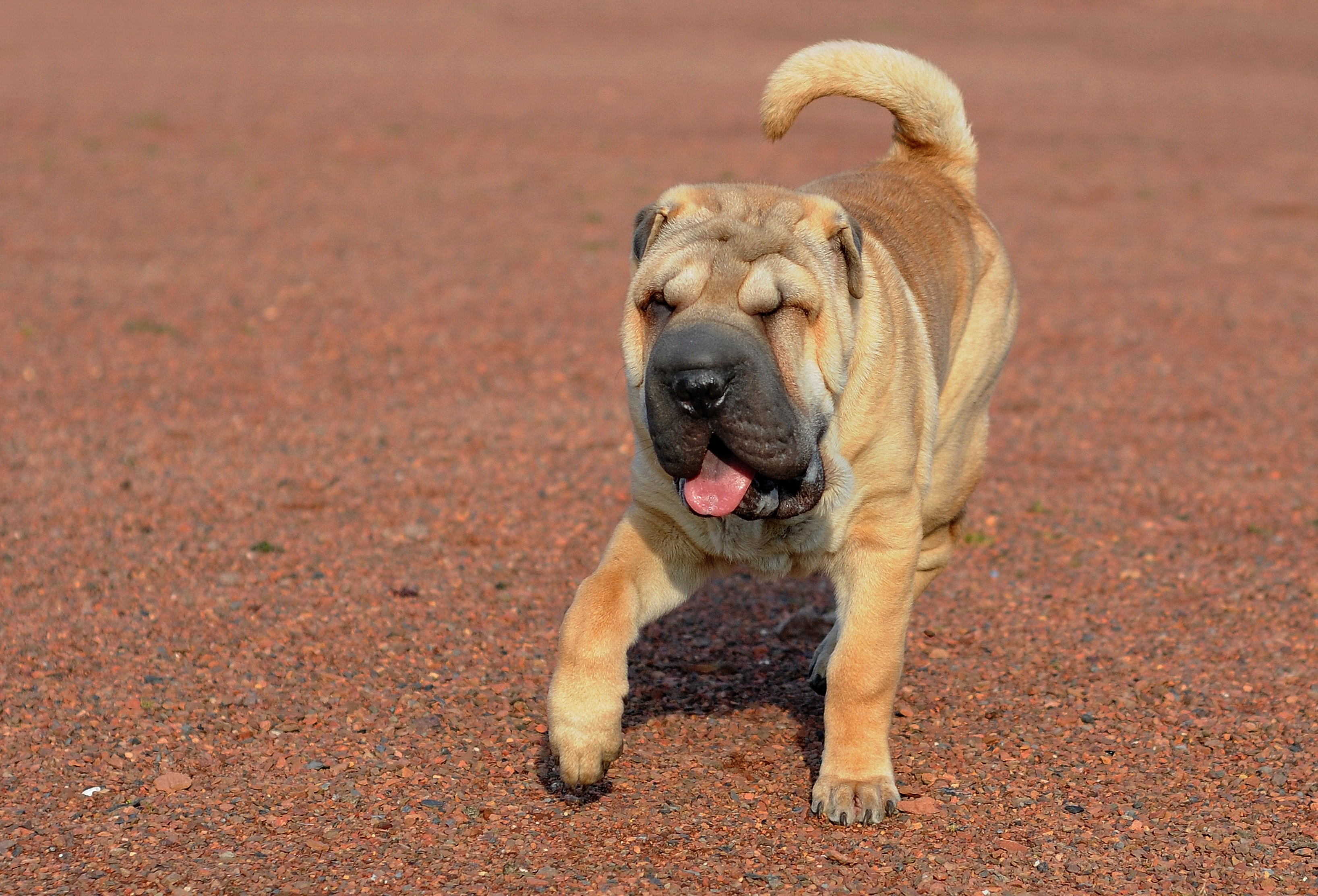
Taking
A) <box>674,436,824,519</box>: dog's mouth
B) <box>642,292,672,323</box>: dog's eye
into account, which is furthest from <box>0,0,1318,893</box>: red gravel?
<box>642,292,672,323</box>: dog's eye

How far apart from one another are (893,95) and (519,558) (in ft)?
8.57

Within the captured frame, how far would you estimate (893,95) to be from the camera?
580 centimetres

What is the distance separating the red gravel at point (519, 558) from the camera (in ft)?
13.9

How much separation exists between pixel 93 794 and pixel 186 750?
0.36m

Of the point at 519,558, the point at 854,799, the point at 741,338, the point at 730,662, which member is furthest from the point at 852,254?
the point at 519,558

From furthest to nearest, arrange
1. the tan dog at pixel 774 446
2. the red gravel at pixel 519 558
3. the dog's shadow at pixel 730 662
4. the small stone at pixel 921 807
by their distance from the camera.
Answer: the dog's shadow at pixel 730 662 → the small stone at pixel 921 807 → the red gravel at pixel 519 558 → the tan dog at pixel 774 446

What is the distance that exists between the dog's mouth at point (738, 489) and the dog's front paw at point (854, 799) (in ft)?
2.76

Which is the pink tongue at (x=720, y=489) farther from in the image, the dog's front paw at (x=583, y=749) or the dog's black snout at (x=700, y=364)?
the dog's front paw at (x=583, y=749)

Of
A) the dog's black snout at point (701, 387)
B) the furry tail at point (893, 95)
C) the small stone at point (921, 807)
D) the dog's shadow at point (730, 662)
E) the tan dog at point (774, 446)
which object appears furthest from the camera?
the furry tail at point (893, 95)

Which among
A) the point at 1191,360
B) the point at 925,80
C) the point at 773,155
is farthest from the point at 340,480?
the point at 773,155

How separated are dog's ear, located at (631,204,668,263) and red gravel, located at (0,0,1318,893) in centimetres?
166

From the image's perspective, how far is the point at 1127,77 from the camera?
26234 mm

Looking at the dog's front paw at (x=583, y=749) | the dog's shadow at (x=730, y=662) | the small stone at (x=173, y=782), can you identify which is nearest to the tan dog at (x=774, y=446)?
the dog's front paw at (x=583, y=749)

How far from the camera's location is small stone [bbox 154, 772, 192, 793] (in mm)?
4473
